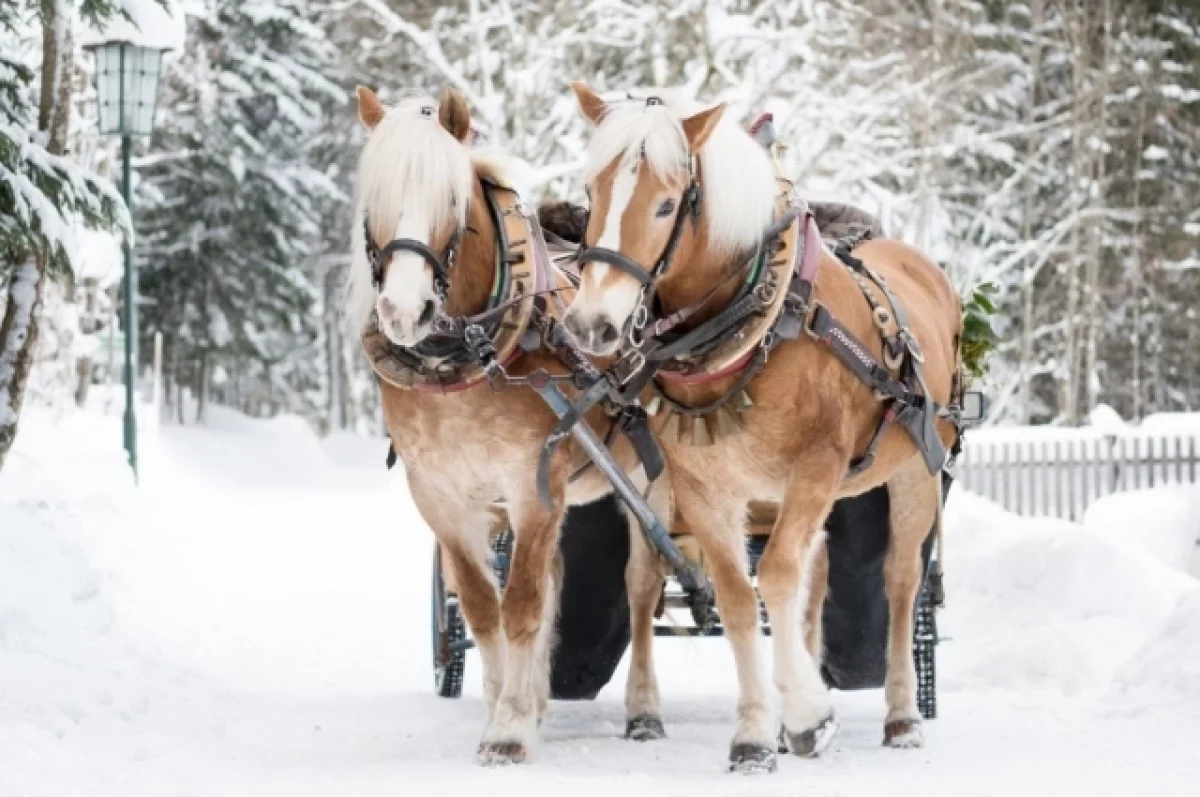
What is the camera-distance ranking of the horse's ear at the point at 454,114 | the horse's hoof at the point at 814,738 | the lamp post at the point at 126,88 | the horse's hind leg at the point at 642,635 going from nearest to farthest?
the horse's hoof at the point at 814,738, the horse's ear at the point at 454,114, the horse's hind leg at the point at 642,635, the lamp post at the point at 126,88

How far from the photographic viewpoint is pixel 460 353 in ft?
19.6

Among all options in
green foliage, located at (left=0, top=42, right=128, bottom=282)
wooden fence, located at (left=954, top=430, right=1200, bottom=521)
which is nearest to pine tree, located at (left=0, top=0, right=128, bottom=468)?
green foliage, located at (left=0, top=42, right=128, bottom=282)

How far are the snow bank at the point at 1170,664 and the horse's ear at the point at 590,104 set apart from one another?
318cm

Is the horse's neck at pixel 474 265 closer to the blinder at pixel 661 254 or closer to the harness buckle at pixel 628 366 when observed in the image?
the harness buckle at pixel 628 366

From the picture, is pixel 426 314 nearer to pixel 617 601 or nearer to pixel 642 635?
pixel 642 635

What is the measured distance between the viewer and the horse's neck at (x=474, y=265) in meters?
6.14

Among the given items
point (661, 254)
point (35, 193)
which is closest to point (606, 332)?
point (661, 254)

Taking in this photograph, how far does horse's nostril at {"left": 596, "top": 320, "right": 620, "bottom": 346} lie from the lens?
5141 millimetres

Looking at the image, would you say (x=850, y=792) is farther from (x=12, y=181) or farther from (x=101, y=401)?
(x=101, y=401)

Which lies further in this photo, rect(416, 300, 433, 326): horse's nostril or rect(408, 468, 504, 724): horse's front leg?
rect(408, 468, 504, 724): horse's front leg

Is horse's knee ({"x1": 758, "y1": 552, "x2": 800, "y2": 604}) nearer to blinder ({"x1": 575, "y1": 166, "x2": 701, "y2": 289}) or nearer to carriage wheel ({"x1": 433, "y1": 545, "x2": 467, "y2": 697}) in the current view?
blinder ({"x1": 575, "y1": 166, "x2": 701, "y2": 289})

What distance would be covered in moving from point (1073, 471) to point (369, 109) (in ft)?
49.7

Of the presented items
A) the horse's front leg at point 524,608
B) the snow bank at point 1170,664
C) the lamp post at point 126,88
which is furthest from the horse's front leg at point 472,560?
the lamp post at point 126,88

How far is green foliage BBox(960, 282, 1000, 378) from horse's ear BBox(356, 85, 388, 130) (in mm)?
3344
